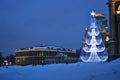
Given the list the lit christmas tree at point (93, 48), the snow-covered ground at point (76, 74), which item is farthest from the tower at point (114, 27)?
the snow-covered ground at point (76, 74)

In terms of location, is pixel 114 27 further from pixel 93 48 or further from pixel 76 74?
pixel 76 74

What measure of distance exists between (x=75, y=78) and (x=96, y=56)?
49.3 m

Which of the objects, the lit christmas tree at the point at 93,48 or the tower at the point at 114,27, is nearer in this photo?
the lit christmas tree at the point at 93,48

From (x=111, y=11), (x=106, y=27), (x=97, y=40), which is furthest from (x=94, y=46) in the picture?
(x=106, y=27)

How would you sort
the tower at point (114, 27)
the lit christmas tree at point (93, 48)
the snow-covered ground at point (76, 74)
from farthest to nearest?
the tower at point (114, 27) < the lit christmas tree at point (93, 48) < the snow-covered ground at point (76, 74)

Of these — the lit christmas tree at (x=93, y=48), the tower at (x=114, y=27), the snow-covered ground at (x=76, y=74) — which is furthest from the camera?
the tower at (x=114, y=27)

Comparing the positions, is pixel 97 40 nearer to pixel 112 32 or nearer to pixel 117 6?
pixel 112 32

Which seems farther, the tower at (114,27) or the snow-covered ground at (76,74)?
the tower at (114,27)

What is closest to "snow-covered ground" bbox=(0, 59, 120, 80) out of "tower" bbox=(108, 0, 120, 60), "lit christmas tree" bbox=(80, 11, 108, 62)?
"lit christmas tree" bbox=(80, 11, 108, 62)

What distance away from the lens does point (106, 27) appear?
128500 millimetres

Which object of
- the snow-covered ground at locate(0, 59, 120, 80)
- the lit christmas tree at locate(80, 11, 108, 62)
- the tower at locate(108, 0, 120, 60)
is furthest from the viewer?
the tower at locate(108, 0, 120, 60)

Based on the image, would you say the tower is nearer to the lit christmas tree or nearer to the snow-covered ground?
the lit christmas tree

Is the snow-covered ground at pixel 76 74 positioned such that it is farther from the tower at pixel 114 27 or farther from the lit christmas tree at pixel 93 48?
the tower at pixel 114 27

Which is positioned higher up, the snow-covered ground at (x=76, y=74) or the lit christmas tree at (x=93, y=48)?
the snow-covered ground at (x=76, y=74)
